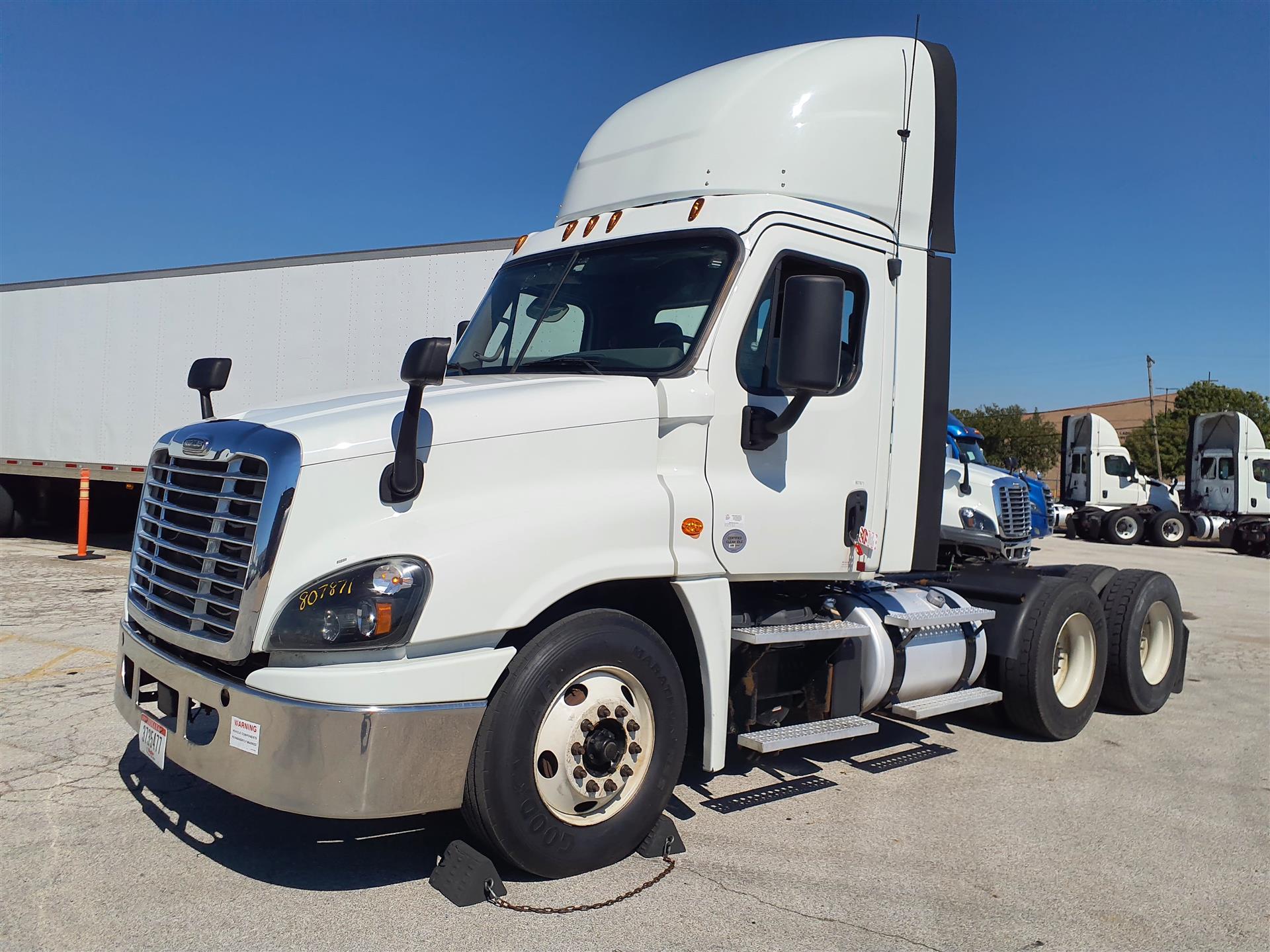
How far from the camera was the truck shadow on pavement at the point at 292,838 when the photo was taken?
156 inches

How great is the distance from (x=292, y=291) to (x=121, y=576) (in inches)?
164

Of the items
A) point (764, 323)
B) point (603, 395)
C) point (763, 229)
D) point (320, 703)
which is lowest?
point (320, 703)

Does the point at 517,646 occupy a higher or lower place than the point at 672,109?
lower

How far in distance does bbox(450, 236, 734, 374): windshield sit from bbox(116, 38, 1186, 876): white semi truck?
0.05 feet

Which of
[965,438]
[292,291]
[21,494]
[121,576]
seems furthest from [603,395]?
[21,494]

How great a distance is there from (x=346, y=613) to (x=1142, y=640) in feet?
20.6

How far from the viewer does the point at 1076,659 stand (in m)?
6.86

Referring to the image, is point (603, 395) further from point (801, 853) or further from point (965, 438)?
point (965, 438)

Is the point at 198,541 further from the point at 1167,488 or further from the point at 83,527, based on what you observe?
the point at 1167,488

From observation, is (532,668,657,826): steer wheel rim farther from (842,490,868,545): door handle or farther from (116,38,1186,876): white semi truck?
(842,490,868,545): door handle

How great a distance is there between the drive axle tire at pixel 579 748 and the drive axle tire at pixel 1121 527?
2782 centimetres

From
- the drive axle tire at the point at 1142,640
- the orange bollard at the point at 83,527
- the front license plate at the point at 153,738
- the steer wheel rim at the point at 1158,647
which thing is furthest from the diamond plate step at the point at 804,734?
the orange bollard at the point at 83,527

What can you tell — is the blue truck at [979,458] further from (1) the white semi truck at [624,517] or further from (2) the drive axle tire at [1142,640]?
(1) the white semi truck at [624,517]

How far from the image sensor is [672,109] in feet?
17.7
